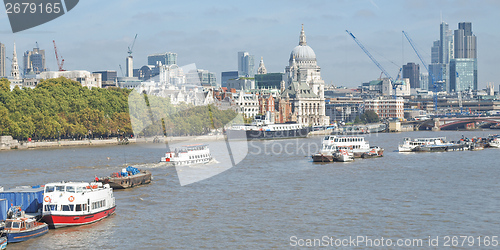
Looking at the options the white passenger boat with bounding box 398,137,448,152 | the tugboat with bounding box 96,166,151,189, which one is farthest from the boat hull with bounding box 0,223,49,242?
the white passenger boat with bounding box 398,137,448,152

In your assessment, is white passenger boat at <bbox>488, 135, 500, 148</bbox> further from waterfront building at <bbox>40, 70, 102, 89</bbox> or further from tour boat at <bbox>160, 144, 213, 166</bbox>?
waterfront building at <bbox>40, 70, 102, 89</bbox>

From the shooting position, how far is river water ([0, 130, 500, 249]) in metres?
32.6

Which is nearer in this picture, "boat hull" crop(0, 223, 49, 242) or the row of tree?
"boat hull" crop(0, 223, 49, 242)

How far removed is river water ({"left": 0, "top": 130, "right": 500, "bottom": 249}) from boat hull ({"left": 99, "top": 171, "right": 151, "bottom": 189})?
0.80 metres

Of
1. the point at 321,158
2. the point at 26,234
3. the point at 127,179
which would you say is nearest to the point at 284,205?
the point at 127,179

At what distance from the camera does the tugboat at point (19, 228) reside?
31.1 m

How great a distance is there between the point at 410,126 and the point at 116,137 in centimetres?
9356

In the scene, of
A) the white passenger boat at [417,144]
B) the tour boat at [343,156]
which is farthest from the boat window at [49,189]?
the white passenger boat at [417,144]

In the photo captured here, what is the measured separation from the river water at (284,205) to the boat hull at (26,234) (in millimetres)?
264

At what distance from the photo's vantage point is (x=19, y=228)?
31.4 m

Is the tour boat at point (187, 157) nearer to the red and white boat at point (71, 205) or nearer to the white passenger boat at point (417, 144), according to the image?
the red and white boat at point (71, 205)

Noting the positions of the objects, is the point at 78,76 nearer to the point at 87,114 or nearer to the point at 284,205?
the point at 87,114

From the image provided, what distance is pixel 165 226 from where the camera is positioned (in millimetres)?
35094

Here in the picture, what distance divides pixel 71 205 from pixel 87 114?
75529mm
